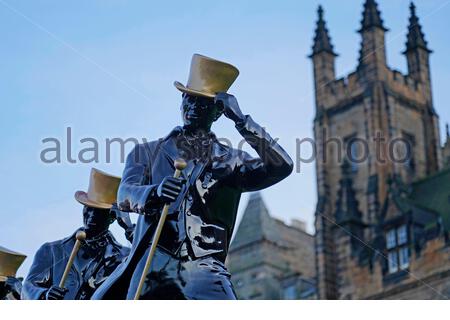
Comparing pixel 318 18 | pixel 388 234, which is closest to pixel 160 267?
pixel 388 234

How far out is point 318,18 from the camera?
59844mm

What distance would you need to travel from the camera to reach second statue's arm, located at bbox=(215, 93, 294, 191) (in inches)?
300

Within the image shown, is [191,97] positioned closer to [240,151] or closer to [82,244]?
[240,151]

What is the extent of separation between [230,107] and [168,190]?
663 mm

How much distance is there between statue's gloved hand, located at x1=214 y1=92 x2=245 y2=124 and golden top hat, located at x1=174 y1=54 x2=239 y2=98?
9 centimetres

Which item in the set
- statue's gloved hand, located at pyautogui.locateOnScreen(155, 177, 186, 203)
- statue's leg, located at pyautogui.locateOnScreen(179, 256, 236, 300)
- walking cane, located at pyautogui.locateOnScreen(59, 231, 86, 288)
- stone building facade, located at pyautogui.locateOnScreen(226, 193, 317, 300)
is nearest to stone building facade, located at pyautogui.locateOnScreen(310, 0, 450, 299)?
stone building facade, located at pyautogui.locateOnScreen(226, 193, 317, 300)

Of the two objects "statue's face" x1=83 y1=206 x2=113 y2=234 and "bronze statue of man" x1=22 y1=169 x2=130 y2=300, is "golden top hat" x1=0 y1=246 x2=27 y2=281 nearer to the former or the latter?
"bronze statue of man" x1=22 y1=169 x2=130 y2=300

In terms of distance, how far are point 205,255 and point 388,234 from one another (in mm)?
42257

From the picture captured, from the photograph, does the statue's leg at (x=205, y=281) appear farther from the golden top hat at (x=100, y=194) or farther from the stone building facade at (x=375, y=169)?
the stone building facade at (x=375, y=169)

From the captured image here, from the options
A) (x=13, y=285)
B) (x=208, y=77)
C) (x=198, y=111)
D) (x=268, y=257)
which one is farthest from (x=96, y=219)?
(x=268, y=257)

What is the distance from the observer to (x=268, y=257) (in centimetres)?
6506

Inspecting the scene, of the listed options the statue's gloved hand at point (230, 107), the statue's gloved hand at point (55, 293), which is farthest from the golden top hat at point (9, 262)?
the statue's gloved hand at point (230, 107)

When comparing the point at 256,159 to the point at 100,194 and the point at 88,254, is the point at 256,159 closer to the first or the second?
the point at 100,194

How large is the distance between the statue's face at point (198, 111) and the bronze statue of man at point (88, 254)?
0.89 metres
